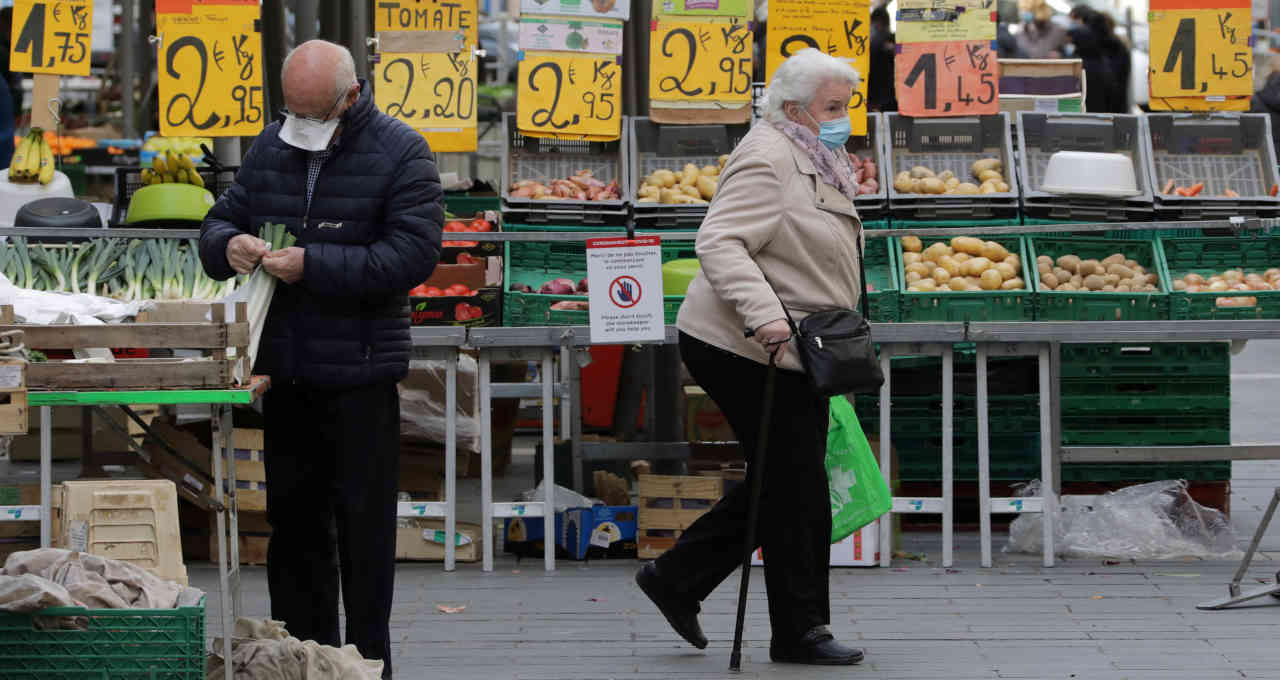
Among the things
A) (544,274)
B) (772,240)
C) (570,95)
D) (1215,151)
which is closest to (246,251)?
(772,240)

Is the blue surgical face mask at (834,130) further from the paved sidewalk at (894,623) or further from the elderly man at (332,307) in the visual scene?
the paved sidewalk at (894,623)

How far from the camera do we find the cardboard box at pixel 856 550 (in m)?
7.12

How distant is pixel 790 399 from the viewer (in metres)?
5.39

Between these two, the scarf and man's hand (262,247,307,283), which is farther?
the scarf

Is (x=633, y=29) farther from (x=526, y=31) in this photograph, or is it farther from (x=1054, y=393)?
(x=1054, y=393)

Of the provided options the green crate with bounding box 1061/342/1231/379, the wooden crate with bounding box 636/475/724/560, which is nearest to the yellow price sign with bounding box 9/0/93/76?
the wooden crate with bounding box 636/475/724/560

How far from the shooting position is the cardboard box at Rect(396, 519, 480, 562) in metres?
7.29

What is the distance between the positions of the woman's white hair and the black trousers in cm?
151

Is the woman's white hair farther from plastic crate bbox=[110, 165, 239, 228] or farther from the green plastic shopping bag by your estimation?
plastic crate bbox=[110, 165, 239, 228]

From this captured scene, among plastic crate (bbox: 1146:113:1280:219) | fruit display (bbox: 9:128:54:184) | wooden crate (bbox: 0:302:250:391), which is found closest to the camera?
wooden crate (bbox: 0:302:250:391)

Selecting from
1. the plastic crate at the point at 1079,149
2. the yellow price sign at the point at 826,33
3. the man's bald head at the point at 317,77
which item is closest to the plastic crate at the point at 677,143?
the yellow price sign at the point at 826,33

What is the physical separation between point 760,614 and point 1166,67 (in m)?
3.57

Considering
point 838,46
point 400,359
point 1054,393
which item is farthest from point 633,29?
point 400,359

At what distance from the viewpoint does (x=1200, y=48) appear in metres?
8.20
